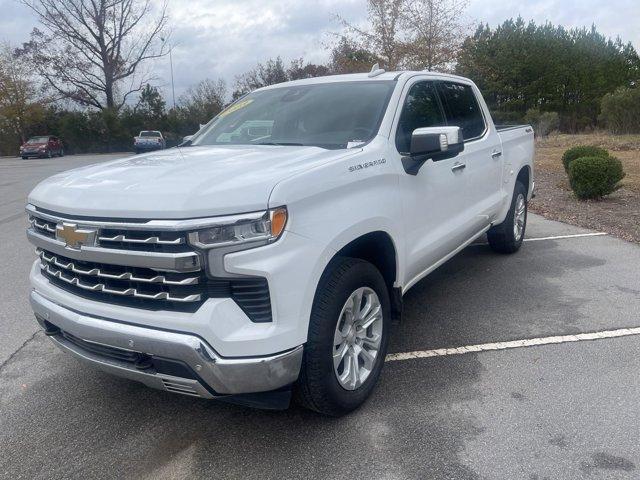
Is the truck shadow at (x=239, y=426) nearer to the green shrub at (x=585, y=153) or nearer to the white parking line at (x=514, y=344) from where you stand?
the white parking line at (x=514, y=344)

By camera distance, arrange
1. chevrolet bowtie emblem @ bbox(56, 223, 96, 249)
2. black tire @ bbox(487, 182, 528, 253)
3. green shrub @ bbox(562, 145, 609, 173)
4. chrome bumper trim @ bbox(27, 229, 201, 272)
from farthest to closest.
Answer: green shrub @ bbox(562, 145, 609, 173) → black tire @ bbox(487, 182, 528, 253) → chevrolet bowtie emblem @ bbox(56, 223, 96, 249) → chrome bumper trim @ bbox(27, 229, 201, 272)

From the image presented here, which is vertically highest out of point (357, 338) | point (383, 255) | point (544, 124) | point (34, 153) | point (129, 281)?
point (129, 281)

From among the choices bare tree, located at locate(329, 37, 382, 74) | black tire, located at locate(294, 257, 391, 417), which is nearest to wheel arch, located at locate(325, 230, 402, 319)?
black tire, located at locate(294, 257, 391, 417)

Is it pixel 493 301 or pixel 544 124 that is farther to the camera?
pixel 544 124

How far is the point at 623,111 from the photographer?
24.8 metres

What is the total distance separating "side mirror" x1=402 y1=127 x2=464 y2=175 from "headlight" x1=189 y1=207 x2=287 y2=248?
1.30m

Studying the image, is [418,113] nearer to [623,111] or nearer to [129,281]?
[129,281]

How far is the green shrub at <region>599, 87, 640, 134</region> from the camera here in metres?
24.4

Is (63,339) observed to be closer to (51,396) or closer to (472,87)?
(51,396)

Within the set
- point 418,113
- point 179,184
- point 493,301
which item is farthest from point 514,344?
point 179,184

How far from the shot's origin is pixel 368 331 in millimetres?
3305

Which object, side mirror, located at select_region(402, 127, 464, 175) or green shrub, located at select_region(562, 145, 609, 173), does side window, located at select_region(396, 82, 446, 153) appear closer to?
side mirror, located at select_region(402, 127, 464, 175)

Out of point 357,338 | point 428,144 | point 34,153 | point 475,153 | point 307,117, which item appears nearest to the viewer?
point 357,338

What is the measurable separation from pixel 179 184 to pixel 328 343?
1.06 metres
